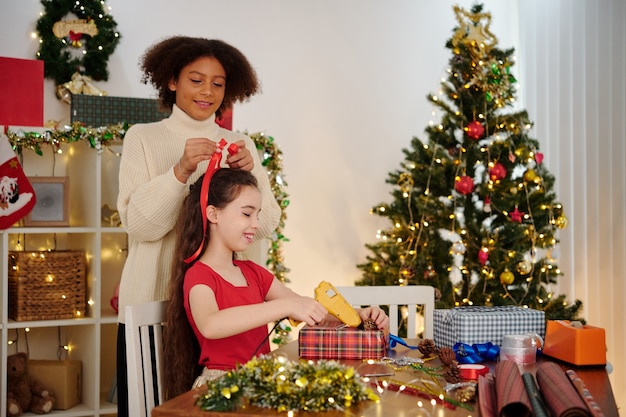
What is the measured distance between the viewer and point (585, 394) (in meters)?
1.37

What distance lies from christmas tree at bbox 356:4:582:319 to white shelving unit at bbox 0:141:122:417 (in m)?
1.29

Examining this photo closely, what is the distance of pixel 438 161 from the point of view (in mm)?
3938

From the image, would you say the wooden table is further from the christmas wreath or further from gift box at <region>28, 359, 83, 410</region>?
the christmas wreath

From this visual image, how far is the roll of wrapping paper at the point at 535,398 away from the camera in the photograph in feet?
3.99

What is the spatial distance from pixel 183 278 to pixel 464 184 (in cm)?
202

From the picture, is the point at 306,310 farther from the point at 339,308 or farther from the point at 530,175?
the point at 530,175

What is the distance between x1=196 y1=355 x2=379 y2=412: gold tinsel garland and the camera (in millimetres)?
1265

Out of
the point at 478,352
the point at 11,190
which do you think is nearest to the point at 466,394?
the point at 478,352

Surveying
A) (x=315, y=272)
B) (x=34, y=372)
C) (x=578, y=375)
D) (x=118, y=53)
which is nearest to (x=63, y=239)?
(x=34, y=372)

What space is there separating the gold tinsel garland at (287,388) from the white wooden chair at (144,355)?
1.36ft

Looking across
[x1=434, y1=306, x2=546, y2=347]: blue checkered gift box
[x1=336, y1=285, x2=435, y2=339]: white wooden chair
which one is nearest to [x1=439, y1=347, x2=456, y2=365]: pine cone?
[x1=434, y1=306, x2=546, y2=347]: blue checkered gift box

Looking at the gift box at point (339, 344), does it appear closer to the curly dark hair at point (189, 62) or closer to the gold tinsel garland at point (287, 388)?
the gold tinsel garland at point (287, 388)

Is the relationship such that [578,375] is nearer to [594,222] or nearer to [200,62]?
[200,62]

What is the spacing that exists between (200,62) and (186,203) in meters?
0.48
